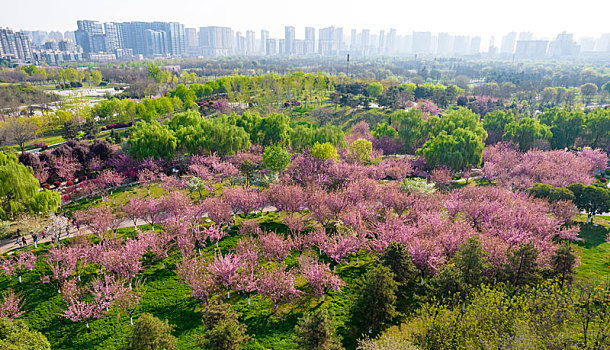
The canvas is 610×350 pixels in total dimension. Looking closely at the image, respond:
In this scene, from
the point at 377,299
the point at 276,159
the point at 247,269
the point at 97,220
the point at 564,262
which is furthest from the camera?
the point at 276,159

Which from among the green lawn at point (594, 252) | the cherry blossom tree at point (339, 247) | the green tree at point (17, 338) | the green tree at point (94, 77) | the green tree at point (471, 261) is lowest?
the green lawn at point (594, 252)

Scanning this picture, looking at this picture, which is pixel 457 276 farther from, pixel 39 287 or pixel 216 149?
pixel 216 149

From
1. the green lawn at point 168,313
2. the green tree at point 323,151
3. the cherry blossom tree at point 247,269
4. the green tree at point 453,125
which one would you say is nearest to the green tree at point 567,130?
the green tree at point 453,125

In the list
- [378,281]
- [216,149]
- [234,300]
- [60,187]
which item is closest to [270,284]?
[234,300]

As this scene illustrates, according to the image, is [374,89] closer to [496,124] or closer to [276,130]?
[496,124]

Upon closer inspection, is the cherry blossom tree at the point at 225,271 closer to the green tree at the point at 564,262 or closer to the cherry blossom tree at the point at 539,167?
the green tree at the point at 564,262

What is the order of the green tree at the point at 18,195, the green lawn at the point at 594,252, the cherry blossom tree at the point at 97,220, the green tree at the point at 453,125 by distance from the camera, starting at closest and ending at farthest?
1. the green lawn at the point at 594,252
2. the cherry blossom tree at the point at 97,220
3. the green tree at the point at 18,195
4. the green tree at the point at 453,125

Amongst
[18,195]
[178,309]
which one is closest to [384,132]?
[178,309]
